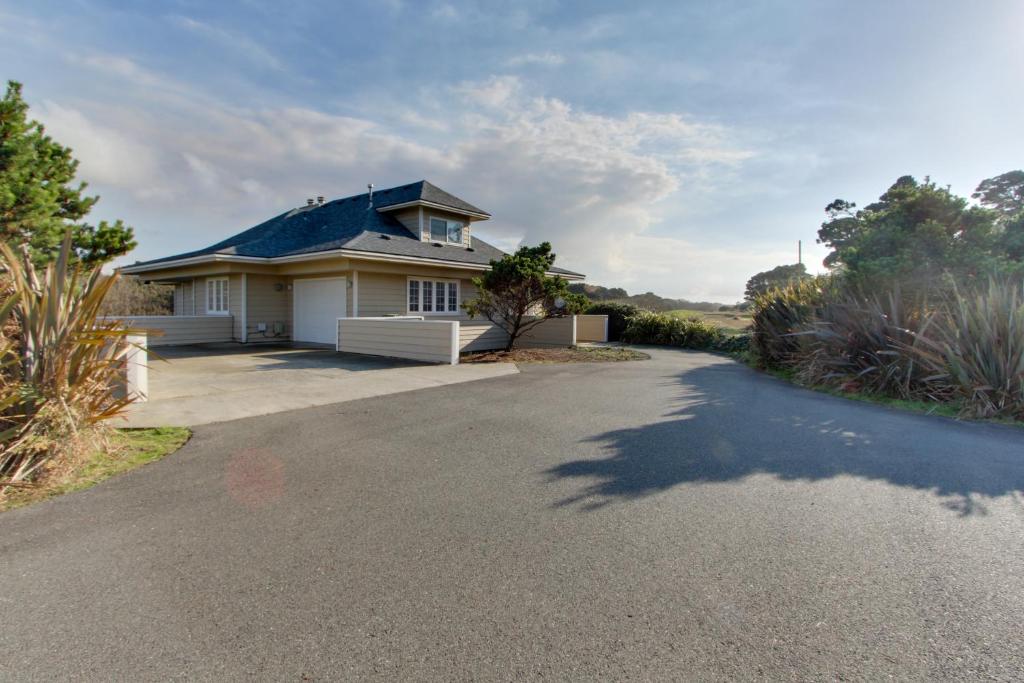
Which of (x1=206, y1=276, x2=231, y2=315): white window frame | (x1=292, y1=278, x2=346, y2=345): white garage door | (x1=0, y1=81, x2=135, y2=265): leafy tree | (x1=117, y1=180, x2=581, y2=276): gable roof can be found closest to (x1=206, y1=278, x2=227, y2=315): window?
(x1=206, y1=276, x2=231, y2=315): white window frame

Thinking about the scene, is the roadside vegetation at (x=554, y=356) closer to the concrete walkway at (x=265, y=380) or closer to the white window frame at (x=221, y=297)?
the concrete walkway at (x=265, y=380)

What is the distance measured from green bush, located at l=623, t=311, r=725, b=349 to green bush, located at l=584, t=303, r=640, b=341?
399 millimetres

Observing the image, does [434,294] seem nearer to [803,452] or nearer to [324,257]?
[324,257]

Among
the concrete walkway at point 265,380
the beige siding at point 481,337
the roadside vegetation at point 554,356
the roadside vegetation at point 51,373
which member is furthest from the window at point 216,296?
the roadside vegetation at point 51,373

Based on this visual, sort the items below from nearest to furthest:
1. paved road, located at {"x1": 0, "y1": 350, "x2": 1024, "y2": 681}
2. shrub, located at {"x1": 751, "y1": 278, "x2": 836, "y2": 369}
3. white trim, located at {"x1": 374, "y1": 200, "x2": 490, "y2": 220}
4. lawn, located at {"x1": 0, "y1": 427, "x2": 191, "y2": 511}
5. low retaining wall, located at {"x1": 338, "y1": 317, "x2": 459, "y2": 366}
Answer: paved road, located at {"x1": 0, "y1": 350, "x2": 1024, "y2": 681}, lawn, located at {"x1": 0, "y1": 427, "x2": 191, "y2": 511}, shrub, located at {"x1": 751, "y1": 278, "x2": 836, "y2": 369}, low retaining wall, located at {"x1": 338, "y1": 317, "x2": 459, "y2": 366}, white trim, located at {"x1": 374, "y1": 200, "x2": 490, "y2": 220}

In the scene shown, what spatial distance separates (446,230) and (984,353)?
16298 millimetres

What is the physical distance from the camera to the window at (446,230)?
63.6 ft

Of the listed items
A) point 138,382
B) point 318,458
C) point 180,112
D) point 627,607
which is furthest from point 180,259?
point 627,607

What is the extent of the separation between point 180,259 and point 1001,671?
807 inches

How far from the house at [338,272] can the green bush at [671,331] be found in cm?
719

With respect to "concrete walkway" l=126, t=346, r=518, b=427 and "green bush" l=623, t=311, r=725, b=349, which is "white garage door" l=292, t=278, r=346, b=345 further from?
"green bush" l=623, t=311, r=725, b=349

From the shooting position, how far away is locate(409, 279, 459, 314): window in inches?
688

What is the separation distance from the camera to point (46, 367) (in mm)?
4242

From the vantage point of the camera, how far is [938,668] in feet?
6.90
